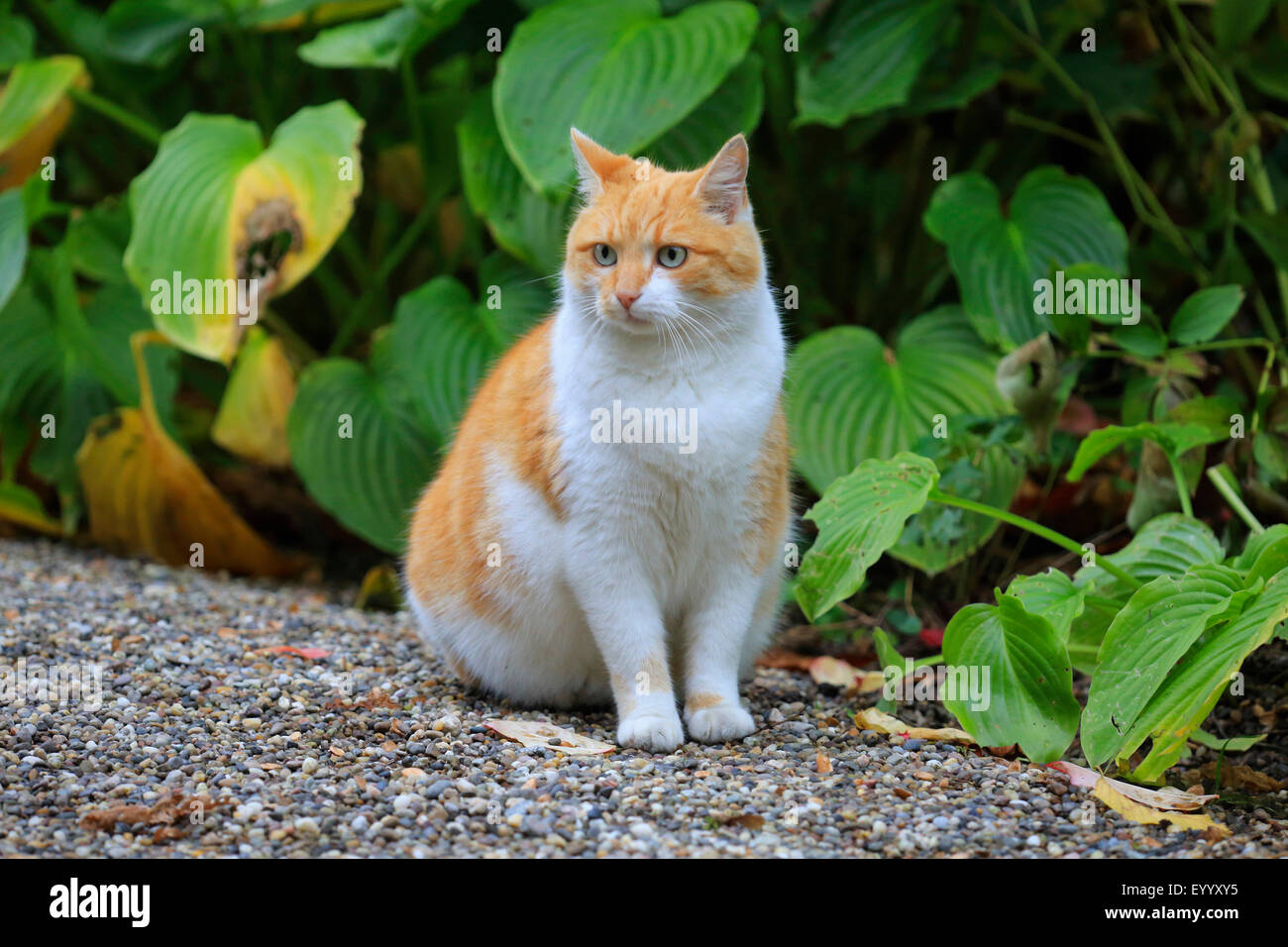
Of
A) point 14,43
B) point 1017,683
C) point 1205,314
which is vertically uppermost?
point 14,43

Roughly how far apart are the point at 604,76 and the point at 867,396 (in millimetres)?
1358

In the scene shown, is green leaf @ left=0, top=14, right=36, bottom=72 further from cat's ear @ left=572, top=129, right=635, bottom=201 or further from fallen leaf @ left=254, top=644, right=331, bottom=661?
cat's ear @ left=572, top=129, right=635, bottom=201

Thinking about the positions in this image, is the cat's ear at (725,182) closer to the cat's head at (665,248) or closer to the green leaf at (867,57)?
the cat's head at (665,248)

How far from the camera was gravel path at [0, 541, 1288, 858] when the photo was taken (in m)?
2.38

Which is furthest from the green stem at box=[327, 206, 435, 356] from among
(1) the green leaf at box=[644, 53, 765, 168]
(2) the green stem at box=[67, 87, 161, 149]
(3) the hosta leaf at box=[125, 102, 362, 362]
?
(1) the green leaf at box=[644, 53, 765, 168]

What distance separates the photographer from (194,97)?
20.1 ft

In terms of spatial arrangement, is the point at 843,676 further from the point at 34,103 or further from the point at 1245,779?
the point at 34,103

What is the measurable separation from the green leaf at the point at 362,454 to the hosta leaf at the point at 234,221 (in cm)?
60

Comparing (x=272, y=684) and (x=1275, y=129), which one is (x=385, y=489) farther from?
(x=1275, y=129)

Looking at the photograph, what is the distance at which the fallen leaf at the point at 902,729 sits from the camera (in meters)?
3.12

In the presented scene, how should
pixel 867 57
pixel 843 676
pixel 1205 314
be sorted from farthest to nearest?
pixel 867 57
pixel 843 676
pixel 1205 314

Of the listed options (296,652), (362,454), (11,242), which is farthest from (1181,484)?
(11,242)

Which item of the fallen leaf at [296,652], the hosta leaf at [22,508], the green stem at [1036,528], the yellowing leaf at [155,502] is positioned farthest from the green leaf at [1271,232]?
the hosta leaf at [22,508]

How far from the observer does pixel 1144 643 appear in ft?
8.80
